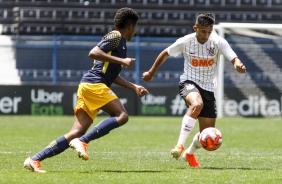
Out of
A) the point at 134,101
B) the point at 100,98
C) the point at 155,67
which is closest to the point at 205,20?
the point at 155,67

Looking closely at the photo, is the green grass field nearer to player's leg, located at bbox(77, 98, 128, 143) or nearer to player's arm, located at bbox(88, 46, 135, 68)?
player's leg, located at bbox(77, 98, 128, 143)

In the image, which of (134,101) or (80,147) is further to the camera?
(134,101)

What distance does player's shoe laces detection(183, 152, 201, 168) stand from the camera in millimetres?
9331

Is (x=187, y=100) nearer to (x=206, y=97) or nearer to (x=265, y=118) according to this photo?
(x=206, y=97)

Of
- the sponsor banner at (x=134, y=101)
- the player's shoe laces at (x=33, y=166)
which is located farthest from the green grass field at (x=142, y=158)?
the sponsor banner at (x=134, y=101)

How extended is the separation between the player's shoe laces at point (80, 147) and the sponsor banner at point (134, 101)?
1571 centimetres

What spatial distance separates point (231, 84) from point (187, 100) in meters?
15.2

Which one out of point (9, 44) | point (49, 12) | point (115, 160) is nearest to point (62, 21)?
point (49, 12)

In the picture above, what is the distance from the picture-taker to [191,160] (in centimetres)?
945

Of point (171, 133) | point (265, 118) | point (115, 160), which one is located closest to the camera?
point (115, 160)

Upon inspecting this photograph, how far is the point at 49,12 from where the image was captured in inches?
1063

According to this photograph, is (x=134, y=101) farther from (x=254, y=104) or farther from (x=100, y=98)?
(x=100, y=98)

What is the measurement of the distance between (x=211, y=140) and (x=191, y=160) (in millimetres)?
420

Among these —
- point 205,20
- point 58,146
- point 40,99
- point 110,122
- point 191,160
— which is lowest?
point 40,99
